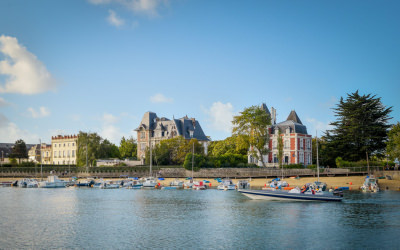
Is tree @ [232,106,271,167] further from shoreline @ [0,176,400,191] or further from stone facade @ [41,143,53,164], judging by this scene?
stone facade @ [41,143,53,164]

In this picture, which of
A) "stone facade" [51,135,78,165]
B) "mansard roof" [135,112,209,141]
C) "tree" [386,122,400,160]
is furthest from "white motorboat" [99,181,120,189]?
"stone facade" [51,135,78,165]

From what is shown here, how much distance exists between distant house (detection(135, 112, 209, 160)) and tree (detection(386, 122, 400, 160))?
61.7 metres

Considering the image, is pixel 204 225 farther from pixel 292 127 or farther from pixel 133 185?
pixel 292 127

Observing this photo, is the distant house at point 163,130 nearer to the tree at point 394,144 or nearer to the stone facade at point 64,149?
the stone facade at point 64,149

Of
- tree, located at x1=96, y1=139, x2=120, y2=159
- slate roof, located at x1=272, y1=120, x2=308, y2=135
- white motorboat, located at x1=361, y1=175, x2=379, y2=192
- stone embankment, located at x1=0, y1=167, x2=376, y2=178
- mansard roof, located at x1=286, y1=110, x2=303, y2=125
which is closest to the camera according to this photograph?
white motorboat, located at x1=361, y1=175, x2=379, y2=192

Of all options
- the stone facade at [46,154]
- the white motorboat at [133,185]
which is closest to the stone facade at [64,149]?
the stone facade at [46,154]

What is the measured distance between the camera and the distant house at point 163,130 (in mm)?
130925

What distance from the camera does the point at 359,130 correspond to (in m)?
93.8

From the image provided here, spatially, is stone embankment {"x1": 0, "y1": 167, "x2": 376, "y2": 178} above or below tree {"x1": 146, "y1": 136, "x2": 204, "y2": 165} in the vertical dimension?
below

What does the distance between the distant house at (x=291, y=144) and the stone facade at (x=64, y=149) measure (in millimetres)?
77431

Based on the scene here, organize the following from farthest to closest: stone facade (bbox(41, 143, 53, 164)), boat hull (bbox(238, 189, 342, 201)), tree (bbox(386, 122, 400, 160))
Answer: stone facade (bbox(41, 143, 53, 164)) < tree (bbox(386, 122, 400, 160)) < boat hull (bbox(238, 189, 342, 201))

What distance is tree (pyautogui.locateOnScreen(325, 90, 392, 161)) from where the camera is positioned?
92000mm

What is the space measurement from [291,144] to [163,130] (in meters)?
46.6

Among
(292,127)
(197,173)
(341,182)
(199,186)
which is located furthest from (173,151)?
(341,182)
